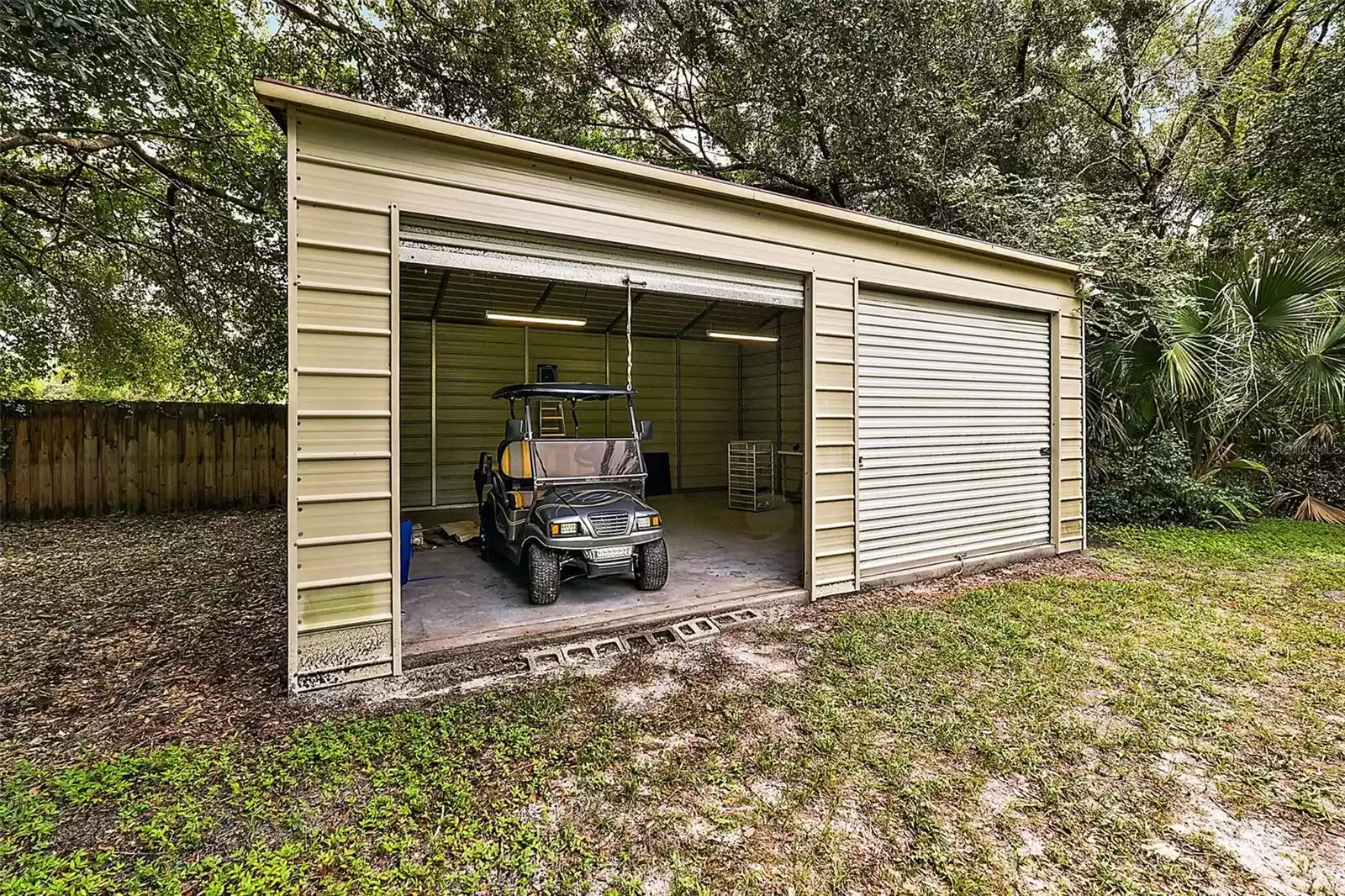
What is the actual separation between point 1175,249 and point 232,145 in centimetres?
1151

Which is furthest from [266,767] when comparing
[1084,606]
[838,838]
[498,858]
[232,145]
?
[232,145]

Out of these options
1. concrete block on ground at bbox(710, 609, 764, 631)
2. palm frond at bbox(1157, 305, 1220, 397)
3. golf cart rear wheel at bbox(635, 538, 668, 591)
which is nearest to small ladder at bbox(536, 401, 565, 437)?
golf cart rear wheel at bbox(635, 538, 668, 591)

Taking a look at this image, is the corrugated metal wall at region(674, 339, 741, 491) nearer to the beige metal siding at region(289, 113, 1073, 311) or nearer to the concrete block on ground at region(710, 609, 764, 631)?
the beige metal siding at region(289, 113, 1073, 311)

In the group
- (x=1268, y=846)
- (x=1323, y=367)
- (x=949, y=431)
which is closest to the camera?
(x=1268, y=846)

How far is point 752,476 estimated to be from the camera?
9.26 m

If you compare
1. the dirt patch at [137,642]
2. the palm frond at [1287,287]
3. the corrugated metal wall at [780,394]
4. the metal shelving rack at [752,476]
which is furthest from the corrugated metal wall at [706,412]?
the palm frond at [1287,287]

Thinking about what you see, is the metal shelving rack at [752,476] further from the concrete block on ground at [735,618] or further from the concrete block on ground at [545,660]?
the concrete block on ground at [545,660]

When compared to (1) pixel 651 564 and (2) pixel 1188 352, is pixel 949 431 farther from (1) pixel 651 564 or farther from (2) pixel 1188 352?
(2) pixel 1188 352

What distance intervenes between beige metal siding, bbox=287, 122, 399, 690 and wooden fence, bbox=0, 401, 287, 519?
7.18m

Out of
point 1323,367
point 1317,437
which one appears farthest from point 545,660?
point 1317,437

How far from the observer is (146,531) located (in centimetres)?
681

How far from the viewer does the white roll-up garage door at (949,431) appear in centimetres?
485

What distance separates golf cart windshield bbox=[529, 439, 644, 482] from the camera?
4.80m

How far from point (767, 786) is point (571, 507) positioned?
101 inches
